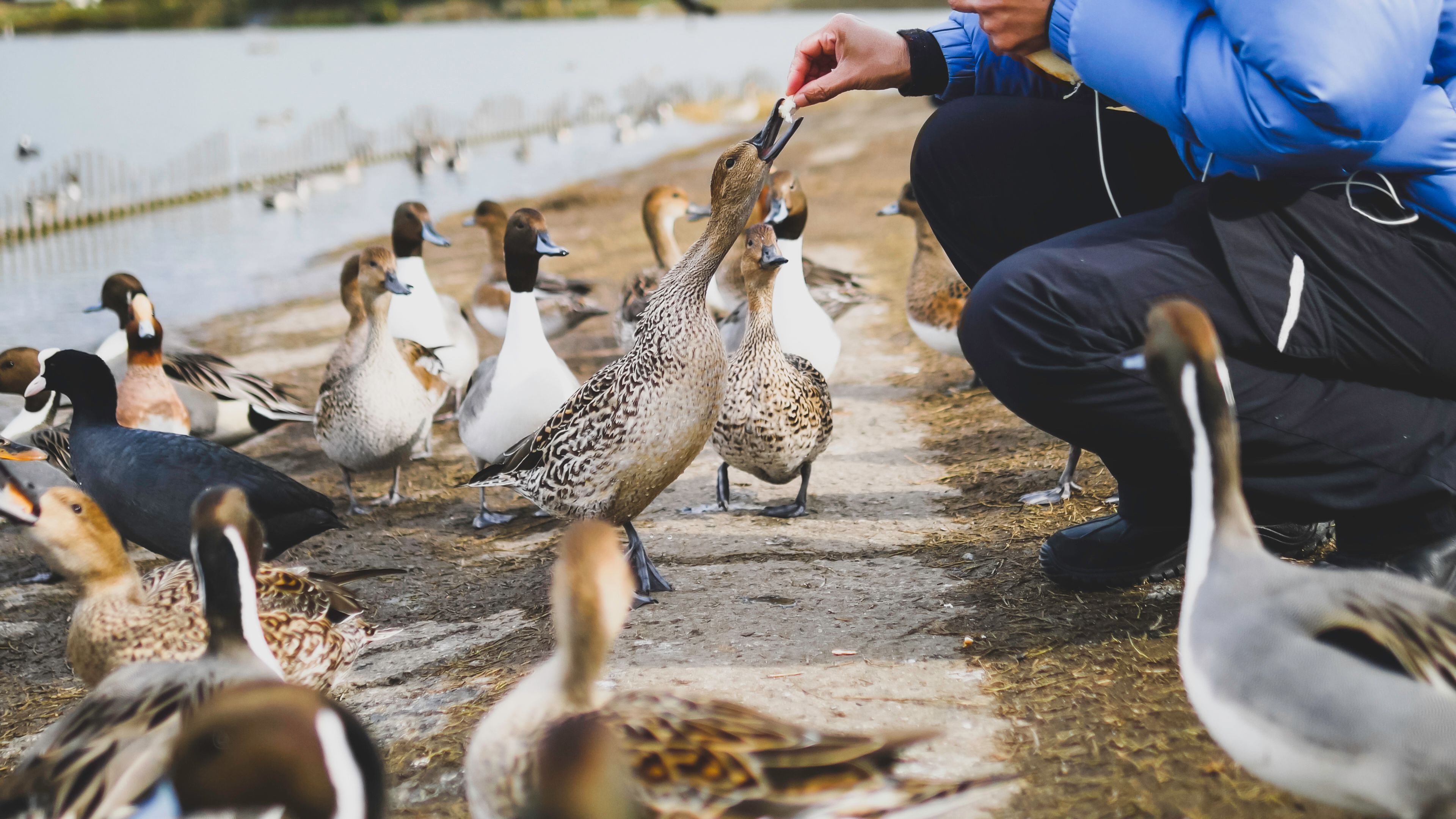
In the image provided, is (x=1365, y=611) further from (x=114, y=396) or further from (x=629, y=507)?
(x=114, y=396)

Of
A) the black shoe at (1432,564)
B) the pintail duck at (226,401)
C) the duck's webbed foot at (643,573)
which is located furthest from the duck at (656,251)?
the black shoe at (1432,564)

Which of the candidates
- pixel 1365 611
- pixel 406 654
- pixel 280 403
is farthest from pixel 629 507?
pixel 280 403

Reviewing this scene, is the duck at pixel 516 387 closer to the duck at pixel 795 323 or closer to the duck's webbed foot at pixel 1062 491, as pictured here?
the duck at pixel 795 323

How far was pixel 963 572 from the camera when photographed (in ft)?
12.4

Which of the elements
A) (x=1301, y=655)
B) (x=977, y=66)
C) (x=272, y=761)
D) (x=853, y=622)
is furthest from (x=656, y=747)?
(x=977, y=66)

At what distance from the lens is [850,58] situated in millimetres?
3775

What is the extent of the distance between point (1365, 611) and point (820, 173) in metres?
19.1

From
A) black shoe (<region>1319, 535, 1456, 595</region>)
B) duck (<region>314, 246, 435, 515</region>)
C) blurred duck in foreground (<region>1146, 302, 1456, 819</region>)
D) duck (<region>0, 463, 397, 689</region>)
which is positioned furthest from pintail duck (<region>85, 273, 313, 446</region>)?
black shoe (<region>1319, 535, 1456, 595</region>)

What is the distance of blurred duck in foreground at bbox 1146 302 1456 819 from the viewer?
1940 millimetres

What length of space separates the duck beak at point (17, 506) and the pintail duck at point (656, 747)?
82.5 inches

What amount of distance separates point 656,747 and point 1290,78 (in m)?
1.97

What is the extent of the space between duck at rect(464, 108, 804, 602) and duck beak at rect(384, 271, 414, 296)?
8.56ft

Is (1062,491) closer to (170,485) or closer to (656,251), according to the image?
(170,485)

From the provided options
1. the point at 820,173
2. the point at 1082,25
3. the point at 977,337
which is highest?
the point at 1082,25
